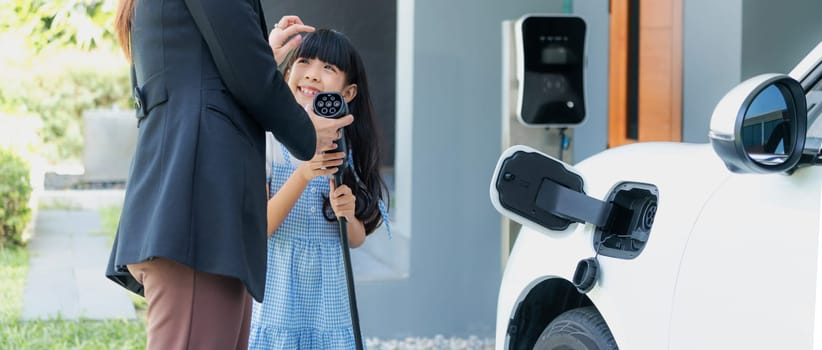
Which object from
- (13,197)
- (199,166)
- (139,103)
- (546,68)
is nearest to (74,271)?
(13,197)

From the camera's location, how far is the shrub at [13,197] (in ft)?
28.3

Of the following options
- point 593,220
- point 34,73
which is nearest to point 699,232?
point 593,220

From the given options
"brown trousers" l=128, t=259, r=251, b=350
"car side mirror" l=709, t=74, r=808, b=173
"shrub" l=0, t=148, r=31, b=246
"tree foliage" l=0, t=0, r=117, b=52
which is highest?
"tree foliage" l=0, t=0, r=117, b=52

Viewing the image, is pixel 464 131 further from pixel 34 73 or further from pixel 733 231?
pixel 34 73

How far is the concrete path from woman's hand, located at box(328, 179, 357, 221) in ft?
12.5

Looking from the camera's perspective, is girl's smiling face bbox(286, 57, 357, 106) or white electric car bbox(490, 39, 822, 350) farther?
girl's smiling face bbox(286, 57, 357, 106)

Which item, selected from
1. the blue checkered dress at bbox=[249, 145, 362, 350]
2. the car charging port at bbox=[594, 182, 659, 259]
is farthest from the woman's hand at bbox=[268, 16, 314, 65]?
the car charging port at bbox=[594, 182, 659, 259]

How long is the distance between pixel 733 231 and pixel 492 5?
4.08 metres

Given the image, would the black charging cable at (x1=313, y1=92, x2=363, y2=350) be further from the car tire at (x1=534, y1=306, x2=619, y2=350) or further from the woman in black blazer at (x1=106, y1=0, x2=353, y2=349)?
the car tire at (x1=534, y1=306, x2=619, y2=350)

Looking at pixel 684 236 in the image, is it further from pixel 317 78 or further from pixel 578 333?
pixel 317 78

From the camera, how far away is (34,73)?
14.3m

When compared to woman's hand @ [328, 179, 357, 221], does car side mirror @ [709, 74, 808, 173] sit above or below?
above

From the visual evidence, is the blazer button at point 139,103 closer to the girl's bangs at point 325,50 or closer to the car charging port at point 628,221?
the girl's bangs at point 325,50

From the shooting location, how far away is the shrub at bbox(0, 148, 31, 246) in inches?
340
